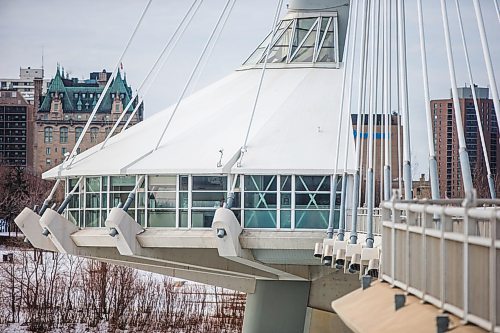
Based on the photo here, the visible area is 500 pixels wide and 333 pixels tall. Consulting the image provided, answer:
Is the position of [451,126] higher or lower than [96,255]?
higher

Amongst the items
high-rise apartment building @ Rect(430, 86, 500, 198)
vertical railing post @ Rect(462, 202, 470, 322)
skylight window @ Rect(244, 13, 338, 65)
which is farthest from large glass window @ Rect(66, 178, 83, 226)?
high-rise apartment building @ Rect(430, 86, 500, 198)

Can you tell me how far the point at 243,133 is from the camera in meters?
47.1

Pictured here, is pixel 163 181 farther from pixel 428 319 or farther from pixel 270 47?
pixel 428 319

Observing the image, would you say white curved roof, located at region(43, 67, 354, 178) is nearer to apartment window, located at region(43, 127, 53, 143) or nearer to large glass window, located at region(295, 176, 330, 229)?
large glass window, located at region(295, 176, 330, 229)

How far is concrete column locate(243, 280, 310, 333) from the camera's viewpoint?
47.6 m

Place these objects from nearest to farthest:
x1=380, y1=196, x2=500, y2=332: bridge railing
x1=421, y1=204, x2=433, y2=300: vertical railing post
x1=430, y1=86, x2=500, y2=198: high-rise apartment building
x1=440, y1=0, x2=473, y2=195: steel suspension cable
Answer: x1=380, y1=196, x2=500, y2=332: bridge railing < x1=421, y1=204, x2=433, y2=300: vertical railing post < x1=440, y1=0, x2=473, y2=195: steel suspension cable < x1=430, y1=86, x2=500, y2=198: high-rise apartment building

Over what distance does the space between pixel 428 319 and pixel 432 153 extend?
9.93m

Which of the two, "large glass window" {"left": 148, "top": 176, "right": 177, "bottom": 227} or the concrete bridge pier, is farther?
the concrete bridge pier

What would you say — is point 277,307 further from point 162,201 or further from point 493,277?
point 493,277

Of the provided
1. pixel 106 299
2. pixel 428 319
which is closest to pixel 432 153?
pixel 428 319

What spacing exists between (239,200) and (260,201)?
0.60 m

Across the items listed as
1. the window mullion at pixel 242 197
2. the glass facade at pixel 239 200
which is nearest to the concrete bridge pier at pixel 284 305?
the glass facade at pixel 239 200

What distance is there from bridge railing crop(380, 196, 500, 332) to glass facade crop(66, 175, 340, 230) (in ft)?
80.6

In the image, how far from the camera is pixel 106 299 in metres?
75.4
